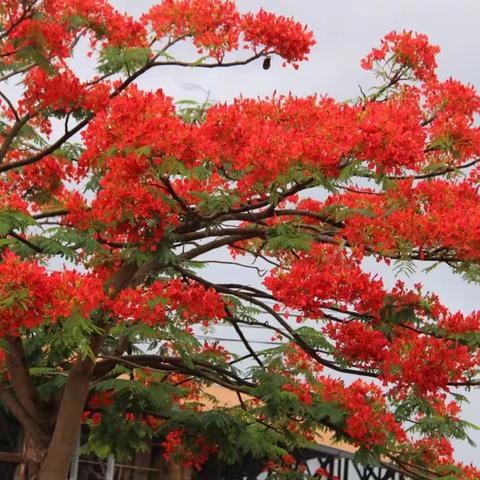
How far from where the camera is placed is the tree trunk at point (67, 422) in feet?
41.5

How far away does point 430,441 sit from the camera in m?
15.4

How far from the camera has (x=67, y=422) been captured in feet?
41.5

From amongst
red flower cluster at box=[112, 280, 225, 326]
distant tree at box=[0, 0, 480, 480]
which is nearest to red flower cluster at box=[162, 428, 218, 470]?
distant tree at box=[0, 0, 480, 480]

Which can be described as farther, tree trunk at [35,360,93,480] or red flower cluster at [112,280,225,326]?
tree trunk at [35,360,93,480]

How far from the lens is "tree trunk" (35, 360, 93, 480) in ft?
41.5

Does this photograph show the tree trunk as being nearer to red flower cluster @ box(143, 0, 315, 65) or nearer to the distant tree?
the distant tree

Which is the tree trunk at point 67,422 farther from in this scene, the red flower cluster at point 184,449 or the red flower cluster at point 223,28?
the red flower cluster at point 223,28

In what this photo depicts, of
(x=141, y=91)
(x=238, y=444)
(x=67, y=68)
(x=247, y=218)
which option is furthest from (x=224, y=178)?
(x=238, y=444)

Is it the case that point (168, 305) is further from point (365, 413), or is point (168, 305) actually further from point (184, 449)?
point (184, 449)

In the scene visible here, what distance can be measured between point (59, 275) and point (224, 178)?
2.69 metres

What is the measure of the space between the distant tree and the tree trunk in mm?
22

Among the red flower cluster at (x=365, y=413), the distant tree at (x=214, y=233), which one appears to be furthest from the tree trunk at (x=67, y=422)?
the red flower cluster at (x=365, y=413)

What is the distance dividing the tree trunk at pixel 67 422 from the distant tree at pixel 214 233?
22 millimetres

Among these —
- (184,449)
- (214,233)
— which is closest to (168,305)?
(214,233)
